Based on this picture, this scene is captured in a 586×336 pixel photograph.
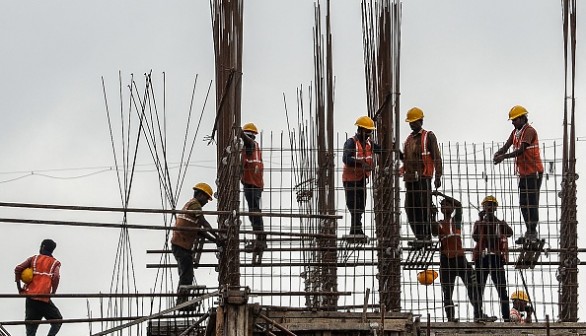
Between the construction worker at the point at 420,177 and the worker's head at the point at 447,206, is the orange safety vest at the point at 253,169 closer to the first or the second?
the construction worker at the point at 420,177

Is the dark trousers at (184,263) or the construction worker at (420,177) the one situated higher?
the construction worker at (420,177)

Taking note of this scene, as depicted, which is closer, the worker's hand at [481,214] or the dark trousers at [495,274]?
Result: the dark trousers at [495,274]

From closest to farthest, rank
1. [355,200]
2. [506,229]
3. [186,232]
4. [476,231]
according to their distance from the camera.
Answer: [186,232] → [355,200] → [506,229] → [476,231]

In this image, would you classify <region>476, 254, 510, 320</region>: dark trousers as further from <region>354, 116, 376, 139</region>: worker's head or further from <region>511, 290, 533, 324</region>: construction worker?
<region>354, 116, 376, 139</region>: worker's head

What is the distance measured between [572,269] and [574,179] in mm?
1432

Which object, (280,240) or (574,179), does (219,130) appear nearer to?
(280,240)

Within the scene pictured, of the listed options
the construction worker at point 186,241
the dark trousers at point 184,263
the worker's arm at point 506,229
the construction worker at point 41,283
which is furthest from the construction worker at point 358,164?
the construction worker at point 41,283

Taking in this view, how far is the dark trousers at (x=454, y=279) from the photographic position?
64.0 feet

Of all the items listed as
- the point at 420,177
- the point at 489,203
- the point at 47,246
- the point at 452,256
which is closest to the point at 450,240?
the point at 452,256

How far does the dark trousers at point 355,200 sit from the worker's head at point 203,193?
2.04 meters

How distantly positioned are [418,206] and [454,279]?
50.3 inches

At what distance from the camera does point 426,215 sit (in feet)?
65.2

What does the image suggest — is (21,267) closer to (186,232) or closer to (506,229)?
(186,232)

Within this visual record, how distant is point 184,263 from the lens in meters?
18.6
